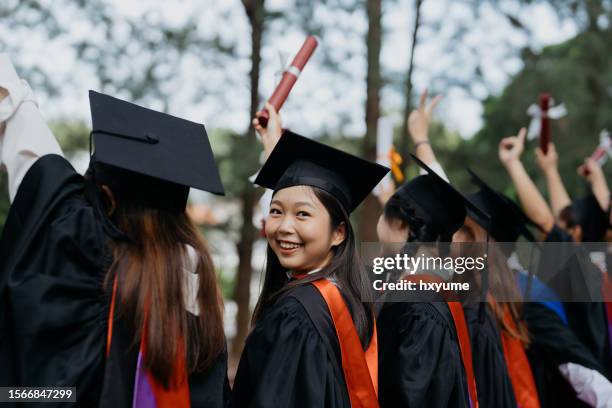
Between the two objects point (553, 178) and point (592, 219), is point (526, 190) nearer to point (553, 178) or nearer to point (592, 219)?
point (553, 178)

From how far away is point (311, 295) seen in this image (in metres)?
2.48

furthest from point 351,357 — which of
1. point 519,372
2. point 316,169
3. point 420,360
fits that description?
point 519,372

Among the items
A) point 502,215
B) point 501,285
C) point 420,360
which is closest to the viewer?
point 420,360

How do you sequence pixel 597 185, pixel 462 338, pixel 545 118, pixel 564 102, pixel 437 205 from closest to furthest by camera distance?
pixel 462 338 → pixel 437 205 → pixel 545 118 → pixel 597 185 → pixel 564 102

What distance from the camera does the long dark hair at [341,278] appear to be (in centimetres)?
256

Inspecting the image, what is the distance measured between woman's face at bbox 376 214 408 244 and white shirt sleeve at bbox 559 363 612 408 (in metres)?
1.38

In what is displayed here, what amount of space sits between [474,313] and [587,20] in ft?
26.6

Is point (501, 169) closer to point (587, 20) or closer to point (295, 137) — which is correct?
point (587, 20)

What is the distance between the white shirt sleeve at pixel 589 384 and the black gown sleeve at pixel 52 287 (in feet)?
8.78

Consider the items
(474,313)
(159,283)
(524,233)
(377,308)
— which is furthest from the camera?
(524,233)

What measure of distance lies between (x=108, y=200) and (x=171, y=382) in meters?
0.71

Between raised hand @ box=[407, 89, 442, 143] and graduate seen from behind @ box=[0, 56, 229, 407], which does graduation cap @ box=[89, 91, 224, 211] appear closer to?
graduate seen from behind @ box=[0, 56, 229, 407]

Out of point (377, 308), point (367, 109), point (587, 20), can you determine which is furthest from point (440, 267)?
point (587, 20)

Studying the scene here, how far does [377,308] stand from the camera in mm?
Result: 3195
